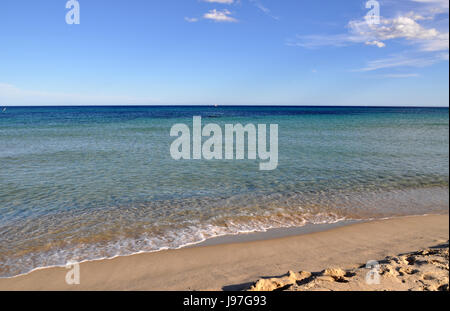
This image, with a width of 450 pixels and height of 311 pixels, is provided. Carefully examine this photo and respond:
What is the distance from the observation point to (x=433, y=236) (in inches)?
281

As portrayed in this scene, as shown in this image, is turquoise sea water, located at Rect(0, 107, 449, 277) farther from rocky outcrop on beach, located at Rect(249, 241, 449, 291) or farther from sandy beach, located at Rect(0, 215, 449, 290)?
rocky outcrop on beach, located at Rect(249, 241, 449, 291)

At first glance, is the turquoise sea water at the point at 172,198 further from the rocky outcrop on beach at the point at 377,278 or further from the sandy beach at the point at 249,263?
the rocky outcrop on beach at the point at 377,278

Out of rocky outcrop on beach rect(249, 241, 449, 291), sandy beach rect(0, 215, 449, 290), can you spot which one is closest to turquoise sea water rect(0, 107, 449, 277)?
sandy beach rect(0, 215, 449, 290)

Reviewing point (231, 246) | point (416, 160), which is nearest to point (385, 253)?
point (231, 246)

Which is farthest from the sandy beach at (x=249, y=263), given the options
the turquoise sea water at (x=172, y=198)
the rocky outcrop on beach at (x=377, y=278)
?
the turquoise sea water at (x=172, y=198)

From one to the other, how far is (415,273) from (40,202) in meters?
9.80

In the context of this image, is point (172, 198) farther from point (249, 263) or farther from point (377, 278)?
point (377, 278)

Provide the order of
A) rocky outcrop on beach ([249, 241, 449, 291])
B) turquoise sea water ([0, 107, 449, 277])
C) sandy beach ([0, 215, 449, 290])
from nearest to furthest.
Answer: rocky outcrop on beach ([249, 241, 449, 291]), sandy beach ([0, 215, 449, 290]), turquoise sea water ([0, 107, 449, 277])

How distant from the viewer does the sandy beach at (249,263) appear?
5.18 meters

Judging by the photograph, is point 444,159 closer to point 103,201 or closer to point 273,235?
point 273,235

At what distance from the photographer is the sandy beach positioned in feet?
17.0

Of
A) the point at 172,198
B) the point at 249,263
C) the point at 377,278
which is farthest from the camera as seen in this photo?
the point at 172,198

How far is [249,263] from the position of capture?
19.2ft

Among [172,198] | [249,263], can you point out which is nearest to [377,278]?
[249,263]
